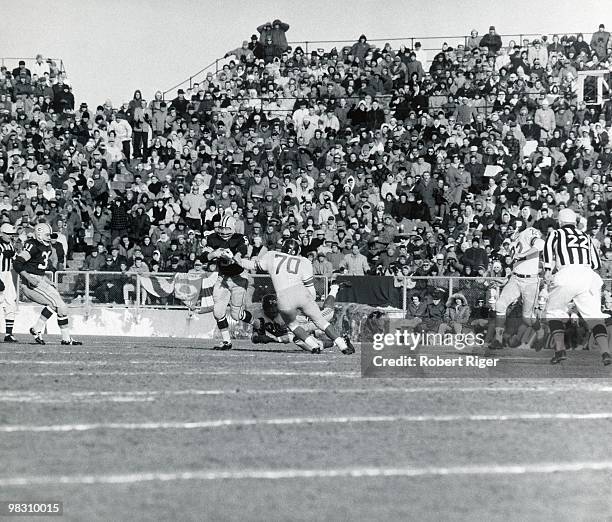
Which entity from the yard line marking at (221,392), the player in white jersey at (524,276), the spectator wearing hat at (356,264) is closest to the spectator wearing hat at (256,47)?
the spectator wearing hat at (356,264)

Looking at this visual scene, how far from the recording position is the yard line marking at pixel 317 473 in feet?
19.2

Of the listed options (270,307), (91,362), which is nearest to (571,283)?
(270,307)

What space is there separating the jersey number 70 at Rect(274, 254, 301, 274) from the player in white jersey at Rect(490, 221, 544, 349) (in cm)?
305

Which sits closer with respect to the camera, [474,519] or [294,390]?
[474,519]

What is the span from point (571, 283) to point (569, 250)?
0.39m

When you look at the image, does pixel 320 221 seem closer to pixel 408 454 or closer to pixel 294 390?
pixel 294 390

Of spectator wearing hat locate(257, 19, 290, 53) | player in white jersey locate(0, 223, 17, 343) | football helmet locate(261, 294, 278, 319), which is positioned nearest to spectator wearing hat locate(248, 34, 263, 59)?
spectator wearing hat locate(257, 19, 290, 53)

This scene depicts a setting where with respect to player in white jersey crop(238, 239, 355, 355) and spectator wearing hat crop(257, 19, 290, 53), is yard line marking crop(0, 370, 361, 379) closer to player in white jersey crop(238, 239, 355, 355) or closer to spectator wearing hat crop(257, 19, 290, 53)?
player in white jersey crop(238, 239, 355, 355)

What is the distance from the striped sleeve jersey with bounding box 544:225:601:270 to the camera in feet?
42.4

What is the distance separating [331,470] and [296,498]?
2.20 feet

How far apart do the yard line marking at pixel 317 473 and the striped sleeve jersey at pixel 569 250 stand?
20.7ft

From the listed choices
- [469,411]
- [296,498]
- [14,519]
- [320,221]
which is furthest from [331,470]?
[320,221]

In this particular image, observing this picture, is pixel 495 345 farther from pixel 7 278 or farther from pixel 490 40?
pixel 490 40

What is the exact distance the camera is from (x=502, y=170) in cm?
2084
